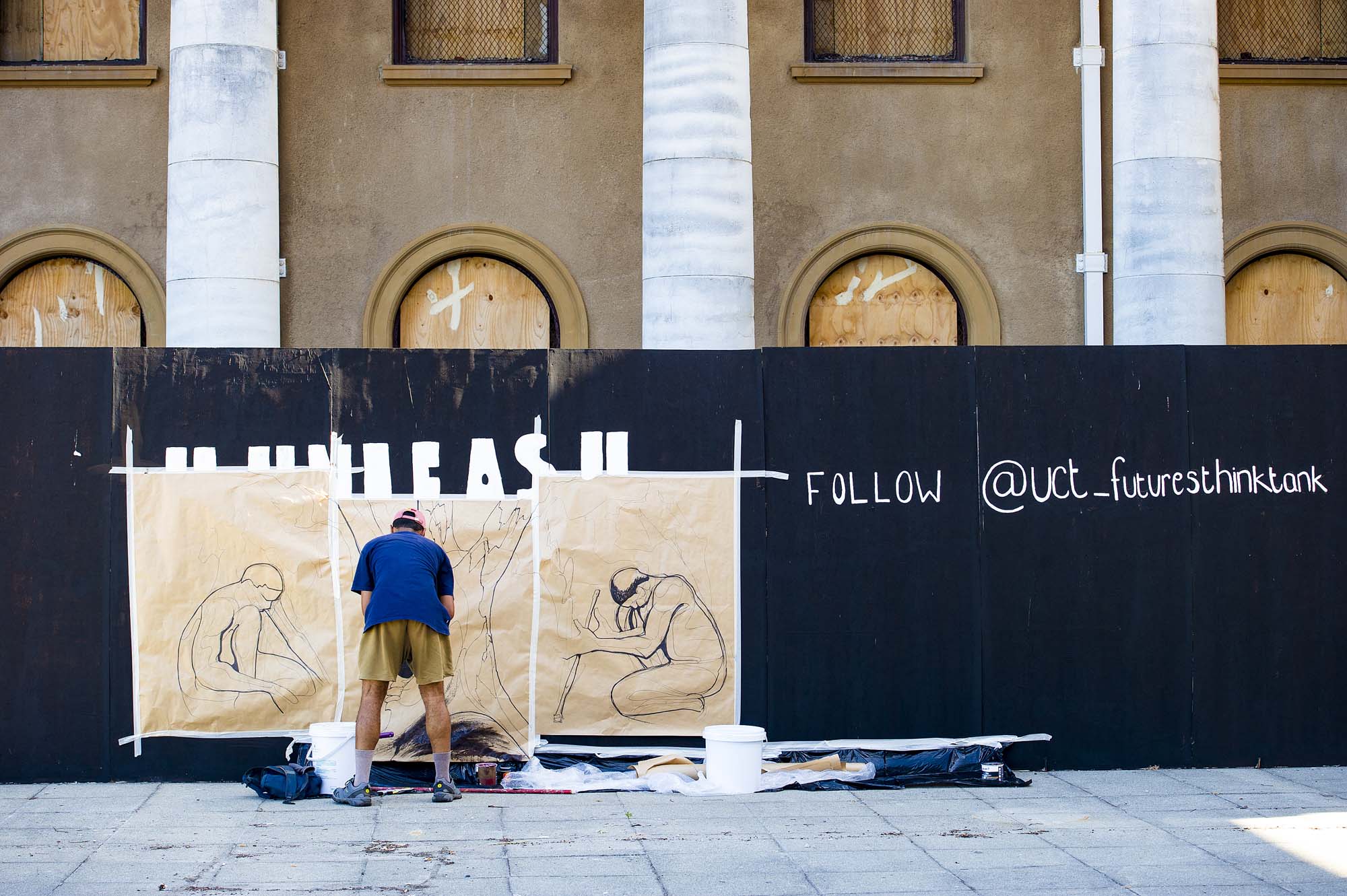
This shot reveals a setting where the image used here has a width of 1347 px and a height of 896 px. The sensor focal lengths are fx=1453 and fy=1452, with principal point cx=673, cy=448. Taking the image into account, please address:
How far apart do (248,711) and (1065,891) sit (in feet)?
16.6

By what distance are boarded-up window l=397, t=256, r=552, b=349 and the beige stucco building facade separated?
0.82 ft

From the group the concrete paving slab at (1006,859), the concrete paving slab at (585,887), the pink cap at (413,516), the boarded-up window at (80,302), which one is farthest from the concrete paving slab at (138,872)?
the boarded-up window at (80,302)

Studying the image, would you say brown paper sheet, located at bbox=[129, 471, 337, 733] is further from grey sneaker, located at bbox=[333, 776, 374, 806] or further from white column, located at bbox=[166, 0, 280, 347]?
white column, located at bbox=[166, 0, 280, 347]

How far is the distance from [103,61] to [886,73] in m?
7.90

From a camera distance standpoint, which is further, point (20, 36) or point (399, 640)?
point (20, 36)

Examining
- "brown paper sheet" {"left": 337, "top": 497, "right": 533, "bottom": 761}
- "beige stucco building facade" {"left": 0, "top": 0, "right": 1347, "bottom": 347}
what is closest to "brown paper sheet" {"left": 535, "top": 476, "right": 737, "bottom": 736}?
"brown paper sheet" {"left": 337, "top": 497, "right": 533, "bottom": 761}

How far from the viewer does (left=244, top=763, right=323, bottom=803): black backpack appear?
834 centimetres

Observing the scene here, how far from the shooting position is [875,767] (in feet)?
29.4

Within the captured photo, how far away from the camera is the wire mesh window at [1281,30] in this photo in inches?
603

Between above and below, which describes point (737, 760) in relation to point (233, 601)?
below

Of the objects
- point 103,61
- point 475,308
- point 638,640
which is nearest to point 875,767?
point 638,640

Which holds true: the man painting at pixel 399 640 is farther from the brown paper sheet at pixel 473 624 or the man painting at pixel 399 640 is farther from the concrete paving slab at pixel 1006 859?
the concrete paving slab at pixel 1006 859

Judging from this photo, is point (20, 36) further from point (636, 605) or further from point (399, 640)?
point (636, 605)

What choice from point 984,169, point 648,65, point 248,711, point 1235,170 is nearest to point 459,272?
point 648,65
